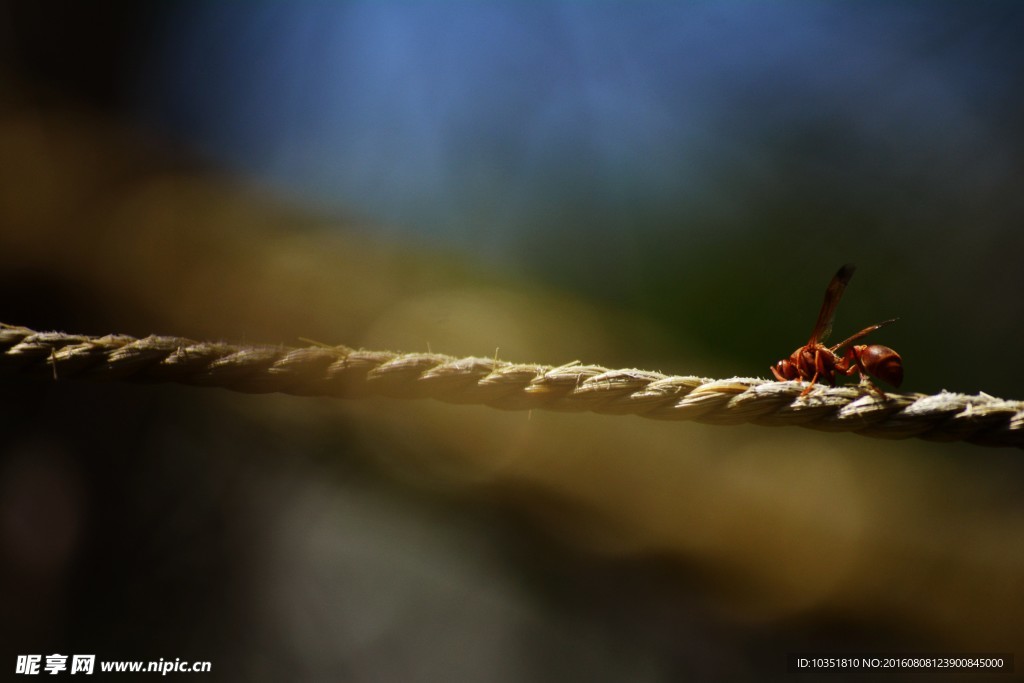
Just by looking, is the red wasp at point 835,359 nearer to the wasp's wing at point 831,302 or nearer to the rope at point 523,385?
the wasp's wing at point 831,302

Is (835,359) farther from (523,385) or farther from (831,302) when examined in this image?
(523,385)

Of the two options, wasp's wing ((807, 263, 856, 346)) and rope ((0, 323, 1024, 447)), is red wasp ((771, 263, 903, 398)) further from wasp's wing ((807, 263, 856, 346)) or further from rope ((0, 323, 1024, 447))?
rope ((0, 323, 1024, 447))

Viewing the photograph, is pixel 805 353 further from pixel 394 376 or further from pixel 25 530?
Result: pixel 25 530

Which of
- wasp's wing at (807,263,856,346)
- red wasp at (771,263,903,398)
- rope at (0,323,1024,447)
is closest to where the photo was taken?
rope at (0,323,1024,447)

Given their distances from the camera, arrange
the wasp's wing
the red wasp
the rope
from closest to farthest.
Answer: the rope, the red wasp, the wasp's wing

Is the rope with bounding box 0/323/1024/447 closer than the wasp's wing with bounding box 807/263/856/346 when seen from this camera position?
Yes

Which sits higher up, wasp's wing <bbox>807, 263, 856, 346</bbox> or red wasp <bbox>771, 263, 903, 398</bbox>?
wasp's wing <bbox>807, 263, 856, 346</bbox>

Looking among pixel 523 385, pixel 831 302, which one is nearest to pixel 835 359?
pixel 831 302

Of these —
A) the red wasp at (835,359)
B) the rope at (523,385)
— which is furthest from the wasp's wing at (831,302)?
the rope at (523,385)

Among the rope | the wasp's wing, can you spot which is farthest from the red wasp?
the rope
